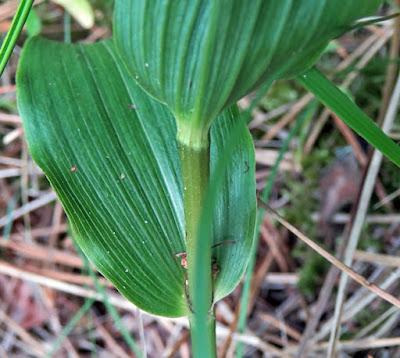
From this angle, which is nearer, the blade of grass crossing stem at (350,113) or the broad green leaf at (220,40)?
the broad green leaf at (220,40)

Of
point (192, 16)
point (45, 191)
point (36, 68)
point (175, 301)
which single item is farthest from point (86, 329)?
point (192, 16)

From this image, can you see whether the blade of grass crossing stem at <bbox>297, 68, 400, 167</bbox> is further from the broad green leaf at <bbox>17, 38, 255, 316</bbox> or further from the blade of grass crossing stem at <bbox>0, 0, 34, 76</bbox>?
the blade of grass crossing stem at <bbox>0, 0, 34, 76</bbox>

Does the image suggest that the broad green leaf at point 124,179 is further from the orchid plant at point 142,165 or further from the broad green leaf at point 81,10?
the broad green leaf at point 81,10

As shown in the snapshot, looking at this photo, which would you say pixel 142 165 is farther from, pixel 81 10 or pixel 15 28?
pixel 81 10

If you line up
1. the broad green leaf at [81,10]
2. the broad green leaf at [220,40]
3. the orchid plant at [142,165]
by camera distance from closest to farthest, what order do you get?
the broad green leaf at [220,40]
the orchid plant at [142,165]
the broad green leaf at [81,10]

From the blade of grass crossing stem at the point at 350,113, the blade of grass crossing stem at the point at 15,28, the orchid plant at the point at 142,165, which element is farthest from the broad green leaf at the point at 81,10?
the blade of grass crossing stem at the point at 350,113

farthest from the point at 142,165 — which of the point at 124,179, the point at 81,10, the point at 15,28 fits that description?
the point at 81,10

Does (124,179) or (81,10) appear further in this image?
(81,10)
